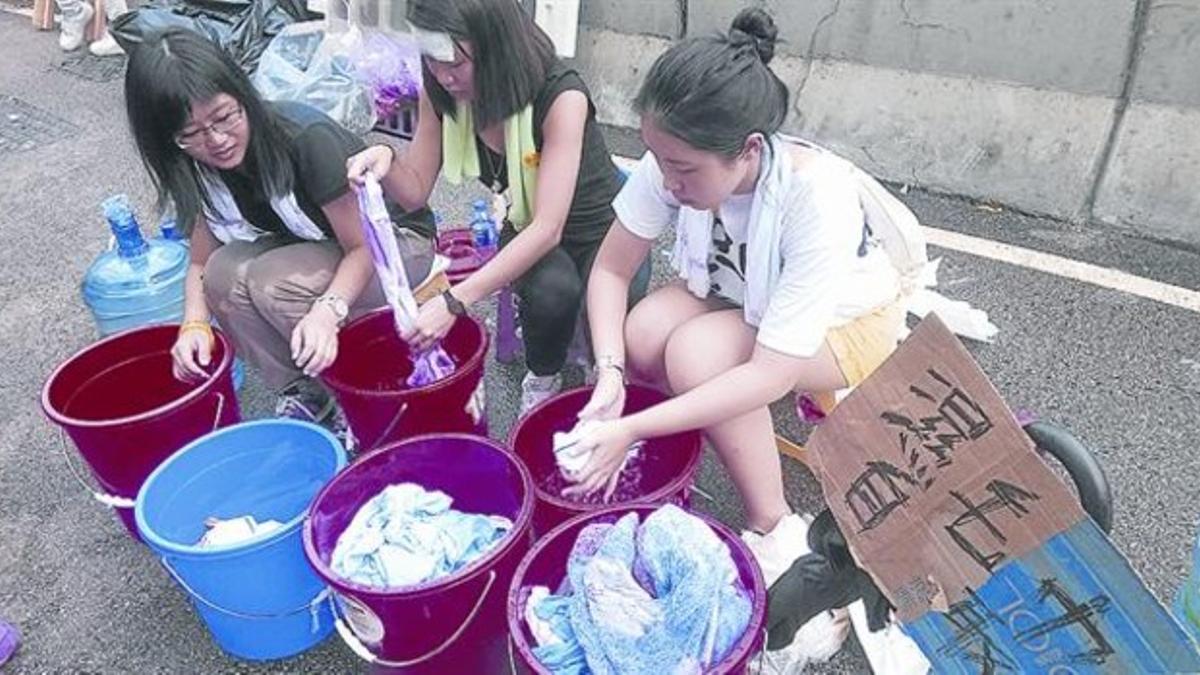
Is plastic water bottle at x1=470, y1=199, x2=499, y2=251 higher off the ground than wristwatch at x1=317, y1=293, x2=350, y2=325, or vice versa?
wristwatch at x1=317, y1=293, x2=350, y2=325

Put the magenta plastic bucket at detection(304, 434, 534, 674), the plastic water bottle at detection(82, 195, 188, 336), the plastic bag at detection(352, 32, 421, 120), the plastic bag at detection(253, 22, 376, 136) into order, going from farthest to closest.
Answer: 1. the plastic bag at detection(253, 22, 376, 136)
2. the plastic bag at detection(352, 32, 421, 120)
3. the plastic water bottle at detection(82, 195, 188, 336)
4. the magenta plastic bucket at detection(304, 434, 534, 674)

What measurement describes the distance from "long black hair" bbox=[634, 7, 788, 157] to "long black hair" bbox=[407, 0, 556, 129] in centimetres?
50

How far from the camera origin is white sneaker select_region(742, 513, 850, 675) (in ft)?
5.57

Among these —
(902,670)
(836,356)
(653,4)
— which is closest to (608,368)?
(836,356)

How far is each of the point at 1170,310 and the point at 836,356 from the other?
4.45ft

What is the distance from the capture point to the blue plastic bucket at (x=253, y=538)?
1.66 meters

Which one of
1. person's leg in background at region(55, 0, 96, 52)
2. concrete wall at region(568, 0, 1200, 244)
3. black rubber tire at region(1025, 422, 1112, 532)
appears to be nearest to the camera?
black rubber tire at region(1025, 422, 1112, 532)

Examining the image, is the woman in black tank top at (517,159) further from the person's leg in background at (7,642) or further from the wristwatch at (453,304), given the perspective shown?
the person's leg in background at (7,642)

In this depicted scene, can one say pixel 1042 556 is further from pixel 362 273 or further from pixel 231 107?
pixel 231 107

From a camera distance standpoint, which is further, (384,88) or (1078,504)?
(384,88)

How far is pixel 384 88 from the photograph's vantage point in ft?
11.8

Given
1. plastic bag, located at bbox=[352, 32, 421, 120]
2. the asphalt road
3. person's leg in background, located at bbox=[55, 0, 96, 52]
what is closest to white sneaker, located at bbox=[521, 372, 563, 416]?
the asphalt road

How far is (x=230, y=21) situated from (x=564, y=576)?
11.3ft

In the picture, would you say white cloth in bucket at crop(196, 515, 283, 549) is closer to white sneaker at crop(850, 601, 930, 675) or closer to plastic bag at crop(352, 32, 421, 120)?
white sneaker at crop(850, 601, 930, 675)
